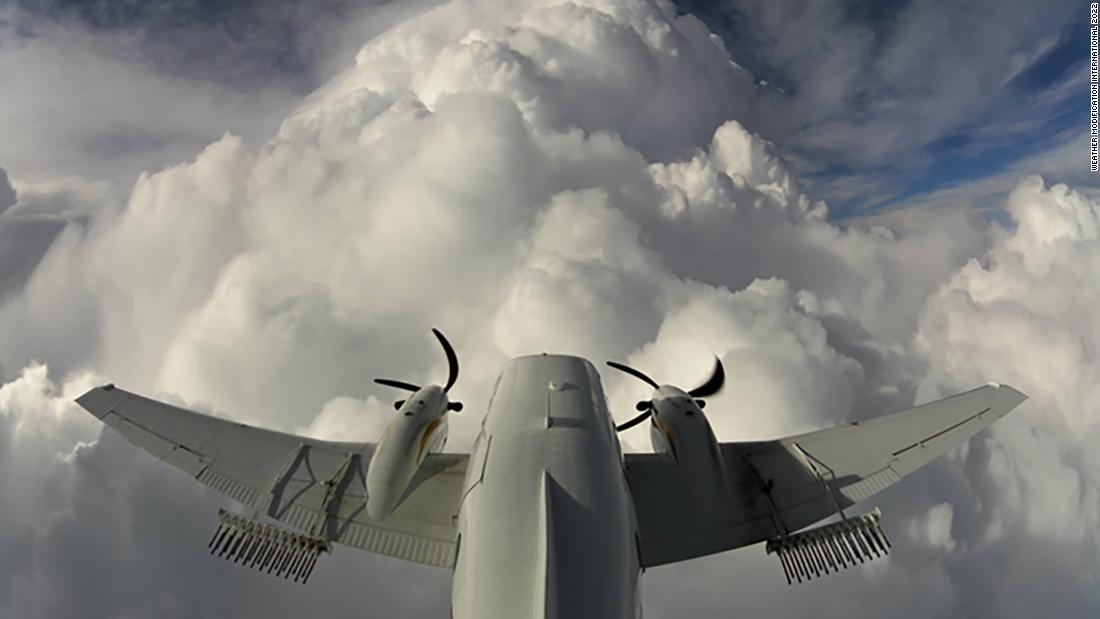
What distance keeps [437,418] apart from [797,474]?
32.9 ft

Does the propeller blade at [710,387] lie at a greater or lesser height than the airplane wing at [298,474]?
greater

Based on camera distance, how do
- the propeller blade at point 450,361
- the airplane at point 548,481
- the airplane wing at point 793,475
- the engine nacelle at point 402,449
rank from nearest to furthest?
the airplane at point 548,481 → the engine nacelle at point 402,449 → the airplane wing at point 793,475 → the propeller blade at point 450,361

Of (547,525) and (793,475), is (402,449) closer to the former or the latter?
(547,525)

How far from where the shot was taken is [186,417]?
16969 mm

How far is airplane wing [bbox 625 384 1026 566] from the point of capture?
14.1 m

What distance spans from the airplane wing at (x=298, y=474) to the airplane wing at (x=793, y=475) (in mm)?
5134

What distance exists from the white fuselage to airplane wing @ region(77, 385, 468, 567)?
234 centimetres

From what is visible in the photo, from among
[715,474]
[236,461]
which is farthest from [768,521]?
[236,461]

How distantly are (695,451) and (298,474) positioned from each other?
10.7 m

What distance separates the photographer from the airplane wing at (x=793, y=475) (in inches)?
554

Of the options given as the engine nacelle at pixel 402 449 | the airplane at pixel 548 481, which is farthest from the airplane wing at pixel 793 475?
the engine nacelle at pixel 402 449

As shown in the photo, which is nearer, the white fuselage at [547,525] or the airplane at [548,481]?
the white fuselage at [547,525]

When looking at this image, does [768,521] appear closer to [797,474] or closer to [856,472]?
[797,474]

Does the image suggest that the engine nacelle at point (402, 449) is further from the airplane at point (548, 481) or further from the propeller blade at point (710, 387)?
the propeller blade at point (710, 387)
